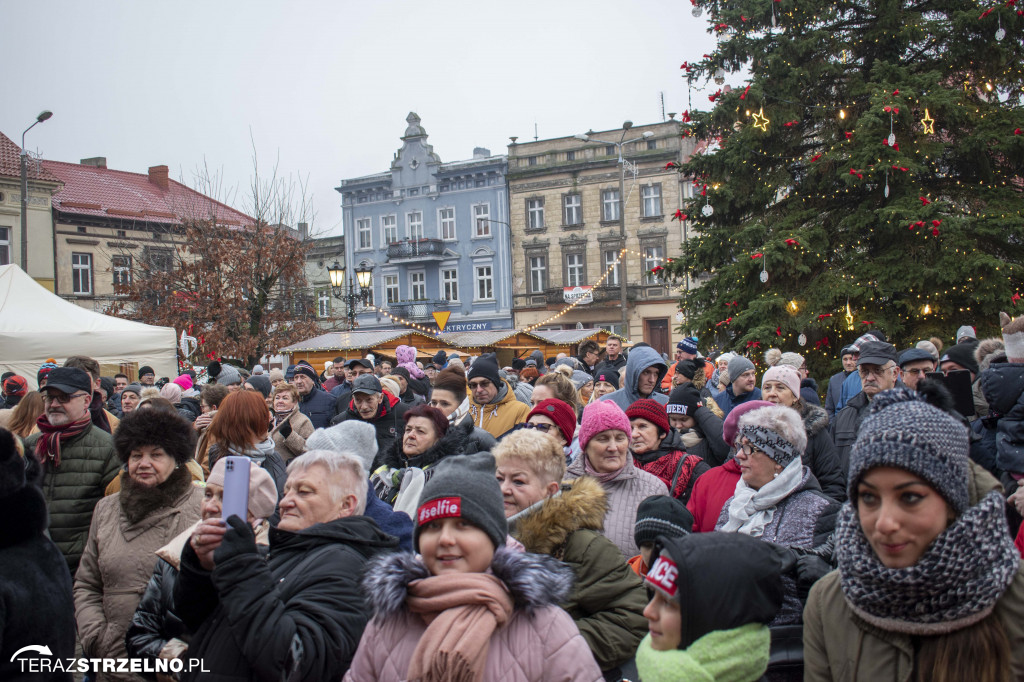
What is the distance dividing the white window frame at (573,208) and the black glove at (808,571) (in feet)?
126

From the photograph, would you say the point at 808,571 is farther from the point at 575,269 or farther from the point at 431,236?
the point at 431,236

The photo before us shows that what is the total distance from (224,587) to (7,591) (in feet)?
2.47

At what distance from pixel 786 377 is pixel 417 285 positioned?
3971cm

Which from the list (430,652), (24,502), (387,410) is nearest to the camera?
(430,652)

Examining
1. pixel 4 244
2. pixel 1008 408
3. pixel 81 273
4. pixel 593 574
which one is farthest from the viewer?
pixel 81 273

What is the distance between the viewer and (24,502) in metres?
2.55

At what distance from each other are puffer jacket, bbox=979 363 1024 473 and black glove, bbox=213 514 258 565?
13.7 feet

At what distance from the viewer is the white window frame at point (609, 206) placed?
131 ft

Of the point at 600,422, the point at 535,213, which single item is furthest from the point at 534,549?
the point at 535,213

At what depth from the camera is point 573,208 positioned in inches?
1597

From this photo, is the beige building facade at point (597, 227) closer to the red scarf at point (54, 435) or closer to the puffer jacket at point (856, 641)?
the red scarf at point (54, 435)

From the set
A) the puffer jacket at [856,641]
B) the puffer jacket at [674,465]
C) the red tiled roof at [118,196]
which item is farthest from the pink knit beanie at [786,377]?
the red tiled roof at [118,196]

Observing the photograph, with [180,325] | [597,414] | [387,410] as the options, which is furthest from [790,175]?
[180,325]

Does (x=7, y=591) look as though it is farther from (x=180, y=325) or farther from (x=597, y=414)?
(x=180, y=325)
